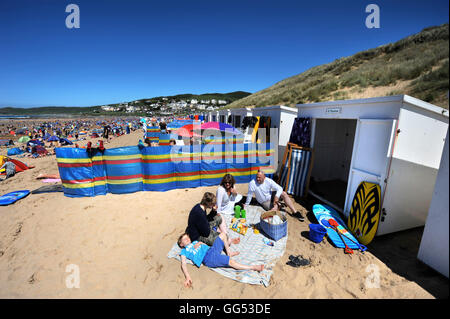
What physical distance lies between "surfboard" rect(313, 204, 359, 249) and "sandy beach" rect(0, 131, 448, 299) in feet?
0.54

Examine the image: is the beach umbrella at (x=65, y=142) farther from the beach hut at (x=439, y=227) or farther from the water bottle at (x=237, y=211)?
the beach hut at (x=439, y=227)

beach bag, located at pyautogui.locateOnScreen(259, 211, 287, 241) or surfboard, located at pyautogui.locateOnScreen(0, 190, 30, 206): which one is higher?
beach bag, located at pyautogui.locateOnScreen(259, 211, 287, 241)

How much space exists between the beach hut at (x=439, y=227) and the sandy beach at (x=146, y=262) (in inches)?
9.1

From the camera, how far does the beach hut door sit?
3.92 m

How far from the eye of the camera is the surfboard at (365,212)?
402 cm

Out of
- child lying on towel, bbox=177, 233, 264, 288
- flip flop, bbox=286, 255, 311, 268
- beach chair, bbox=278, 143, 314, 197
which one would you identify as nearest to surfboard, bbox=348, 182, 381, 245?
flip flop, bbox=286, 255, 311, 268

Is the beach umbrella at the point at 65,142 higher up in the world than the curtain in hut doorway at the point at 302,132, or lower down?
lower down

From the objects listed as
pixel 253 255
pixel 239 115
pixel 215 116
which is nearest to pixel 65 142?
pixel 215 116

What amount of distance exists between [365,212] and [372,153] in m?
1.36

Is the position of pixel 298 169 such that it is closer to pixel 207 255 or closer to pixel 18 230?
pixel 207 255

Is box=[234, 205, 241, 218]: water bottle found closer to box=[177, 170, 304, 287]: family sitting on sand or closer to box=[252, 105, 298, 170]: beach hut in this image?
box=[177, 170, 304, 287]: family sitting on sand

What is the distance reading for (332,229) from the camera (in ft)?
14.6

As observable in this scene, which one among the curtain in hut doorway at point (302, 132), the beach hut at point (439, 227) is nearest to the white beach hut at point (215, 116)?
the curtain in hut doorway at point (302, 132)
